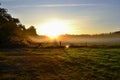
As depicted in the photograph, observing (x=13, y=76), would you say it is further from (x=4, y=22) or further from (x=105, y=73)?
(x=4, y=22)

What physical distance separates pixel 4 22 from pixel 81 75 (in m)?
54.5

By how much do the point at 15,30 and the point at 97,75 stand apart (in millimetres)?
57086

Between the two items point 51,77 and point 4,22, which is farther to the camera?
point 4,22

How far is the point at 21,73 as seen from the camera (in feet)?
72.5

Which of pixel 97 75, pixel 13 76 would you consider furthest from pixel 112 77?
pixel 13 76

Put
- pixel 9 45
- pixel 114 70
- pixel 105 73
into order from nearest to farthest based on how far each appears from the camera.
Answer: pixel 105 73
pixel 114 70
pixel 9 45

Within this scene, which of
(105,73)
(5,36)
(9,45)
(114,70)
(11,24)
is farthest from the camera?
(11,24)

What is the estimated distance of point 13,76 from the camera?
2067cm

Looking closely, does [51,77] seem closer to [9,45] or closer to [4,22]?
[9,45]

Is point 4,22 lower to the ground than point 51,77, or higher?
higher

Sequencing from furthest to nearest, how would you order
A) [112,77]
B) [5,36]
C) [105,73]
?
[5,36]
[105,73]
[112,77]

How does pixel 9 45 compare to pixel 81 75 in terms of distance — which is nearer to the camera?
pixel 81 75

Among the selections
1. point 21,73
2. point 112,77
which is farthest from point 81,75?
point 21,73

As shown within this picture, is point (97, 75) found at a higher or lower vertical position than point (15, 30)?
lower
